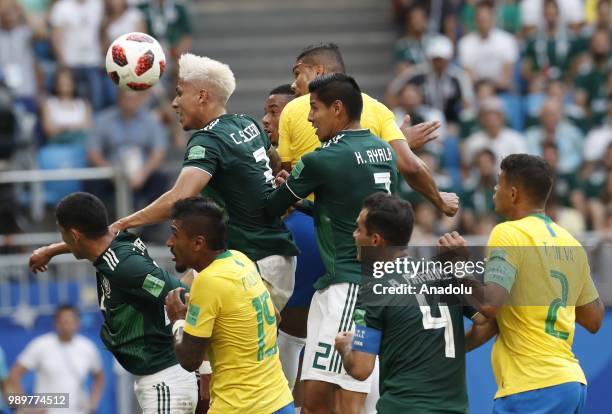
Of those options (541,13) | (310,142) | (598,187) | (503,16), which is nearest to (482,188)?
(598,187)

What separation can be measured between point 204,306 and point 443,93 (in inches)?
418

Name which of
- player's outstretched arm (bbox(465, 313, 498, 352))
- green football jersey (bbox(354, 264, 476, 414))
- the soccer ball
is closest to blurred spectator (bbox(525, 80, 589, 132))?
the soccer ball

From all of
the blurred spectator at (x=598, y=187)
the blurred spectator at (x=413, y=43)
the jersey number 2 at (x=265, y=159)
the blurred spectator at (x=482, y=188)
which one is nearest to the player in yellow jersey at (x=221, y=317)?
the jersey number 2 at (x=265, y=159)

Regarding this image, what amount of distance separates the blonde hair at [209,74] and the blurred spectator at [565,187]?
7414mm

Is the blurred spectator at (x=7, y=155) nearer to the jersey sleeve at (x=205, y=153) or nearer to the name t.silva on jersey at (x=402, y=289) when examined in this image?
the jersey sleeve at (x=205, y=153)

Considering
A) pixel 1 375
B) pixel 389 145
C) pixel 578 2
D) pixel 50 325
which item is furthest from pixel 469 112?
pixel 389 145

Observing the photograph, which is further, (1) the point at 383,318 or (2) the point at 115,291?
(2) the point at 115,291

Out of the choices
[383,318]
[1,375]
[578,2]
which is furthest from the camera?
[578,2]

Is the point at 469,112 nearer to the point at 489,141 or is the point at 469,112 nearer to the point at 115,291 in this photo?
the point at 489,141

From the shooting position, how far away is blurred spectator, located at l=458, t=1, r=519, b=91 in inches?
731

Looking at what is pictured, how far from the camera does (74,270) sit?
1489 cm

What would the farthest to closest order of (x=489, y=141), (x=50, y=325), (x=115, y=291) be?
(x=489, y=141)
(x=50, y=325)
(x=115, y=291)

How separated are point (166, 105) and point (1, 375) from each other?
217 inches

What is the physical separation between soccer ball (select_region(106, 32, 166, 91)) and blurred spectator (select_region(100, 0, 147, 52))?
8.74m
